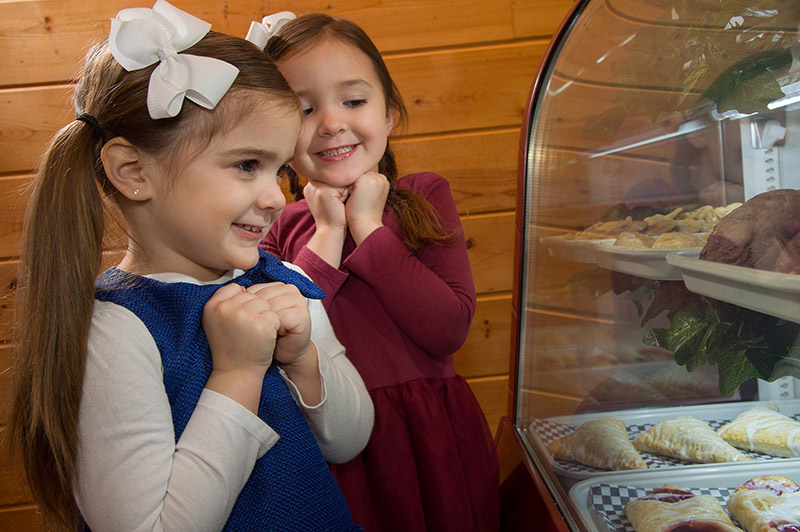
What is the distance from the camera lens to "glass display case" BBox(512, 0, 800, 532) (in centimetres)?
53

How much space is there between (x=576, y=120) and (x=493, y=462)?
636mm

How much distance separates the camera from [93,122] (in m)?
0.75

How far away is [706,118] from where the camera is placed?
24.7 inches

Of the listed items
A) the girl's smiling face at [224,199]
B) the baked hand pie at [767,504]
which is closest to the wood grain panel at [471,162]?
the girl's smiling face at [224,199]

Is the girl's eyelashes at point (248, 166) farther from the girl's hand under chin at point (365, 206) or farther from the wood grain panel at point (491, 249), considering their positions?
the wood grain panel at point (491, 249)

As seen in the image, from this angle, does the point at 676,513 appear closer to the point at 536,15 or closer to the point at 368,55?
the point at 368,55

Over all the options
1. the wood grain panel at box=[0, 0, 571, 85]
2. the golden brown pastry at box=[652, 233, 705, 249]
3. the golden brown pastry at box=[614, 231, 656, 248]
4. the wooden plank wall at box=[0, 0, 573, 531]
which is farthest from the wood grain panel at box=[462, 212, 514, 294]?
the golden brown pastry at box=[652, 233, 705, 249]

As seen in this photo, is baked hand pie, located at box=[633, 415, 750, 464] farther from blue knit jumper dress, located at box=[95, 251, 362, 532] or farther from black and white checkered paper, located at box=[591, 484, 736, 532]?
blue knit jumper dress, located at box=[95, 251, 362, 532]

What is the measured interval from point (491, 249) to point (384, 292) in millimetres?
1001

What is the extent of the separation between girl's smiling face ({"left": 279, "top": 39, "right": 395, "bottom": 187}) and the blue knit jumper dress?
1.31 ft

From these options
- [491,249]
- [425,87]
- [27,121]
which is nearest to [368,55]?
[425,87]

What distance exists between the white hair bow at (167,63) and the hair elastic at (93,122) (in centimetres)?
8

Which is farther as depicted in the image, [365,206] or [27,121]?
[27,121]

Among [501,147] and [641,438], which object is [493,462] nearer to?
[641,438]
